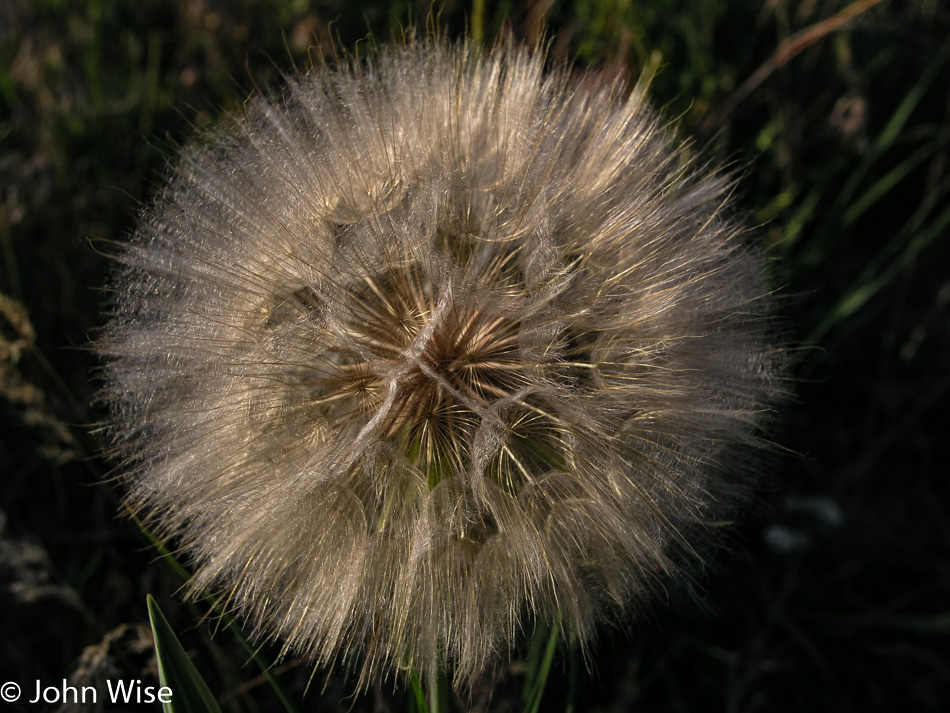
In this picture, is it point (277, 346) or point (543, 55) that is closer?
point (277, 346)

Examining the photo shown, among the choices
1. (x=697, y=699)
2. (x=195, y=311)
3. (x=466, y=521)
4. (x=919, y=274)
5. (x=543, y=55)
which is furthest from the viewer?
(x=919, y=274)

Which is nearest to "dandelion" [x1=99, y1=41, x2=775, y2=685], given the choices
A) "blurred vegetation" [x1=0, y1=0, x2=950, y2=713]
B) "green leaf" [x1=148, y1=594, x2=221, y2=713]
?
"green leaf" [x1=148, y1=594, x2=221, y2=713]

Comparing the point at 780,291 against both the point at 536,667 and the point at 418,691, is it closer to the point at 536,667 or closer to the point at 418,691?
the point at 536,667

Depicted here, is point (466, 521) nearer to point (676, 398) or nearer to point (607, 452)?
point (607, 452)

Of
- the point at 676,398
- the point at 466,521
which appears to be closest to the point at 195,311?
the point at 466,521

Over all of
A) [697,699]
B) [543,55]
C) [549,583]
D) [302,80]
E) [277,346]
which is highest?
[302,80]

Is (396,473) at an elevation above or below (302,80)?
below

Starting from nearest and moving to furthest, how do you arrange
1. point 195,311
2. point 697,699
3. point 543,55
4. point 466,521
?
1. point 466,521
2. point 195,311
3. point 543,55
4. point 697,699
